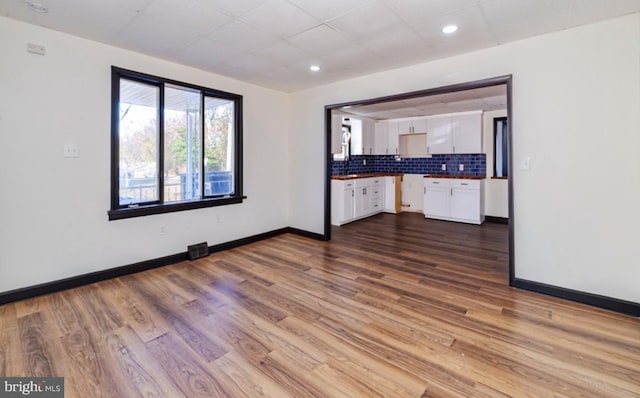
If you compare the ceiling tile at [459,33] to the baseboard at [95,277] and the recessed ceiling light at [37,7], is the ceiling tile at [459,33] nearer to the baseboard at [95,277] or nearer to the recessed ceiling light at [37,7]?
the recessed ceiling light at [37,7]

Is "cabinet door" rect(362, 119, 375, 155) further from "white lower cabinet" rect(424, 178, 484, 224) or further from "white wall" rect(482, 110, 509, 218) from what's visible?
"white wall" rect(482, 110, 509, 218)

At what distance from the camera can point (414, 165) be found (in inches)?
307

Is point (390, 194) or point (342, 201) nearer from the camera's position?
point (342, 201)

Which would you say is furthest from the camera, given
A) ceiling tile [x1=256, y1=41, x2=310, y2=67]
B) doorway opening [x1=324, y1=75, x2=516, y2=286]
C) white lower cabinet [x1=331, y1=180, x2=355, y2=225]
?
white lower cabinet [x1=331, y1=180, x2=355, y2=225]

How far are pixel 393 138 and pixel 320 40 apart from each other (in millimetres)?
4930

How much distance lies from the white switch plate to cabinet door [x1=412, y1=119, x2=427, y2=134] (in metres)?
6.53

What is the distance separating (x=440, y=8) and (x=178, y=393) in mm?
3291

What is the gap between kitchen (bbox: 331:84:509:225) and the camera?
6180mm

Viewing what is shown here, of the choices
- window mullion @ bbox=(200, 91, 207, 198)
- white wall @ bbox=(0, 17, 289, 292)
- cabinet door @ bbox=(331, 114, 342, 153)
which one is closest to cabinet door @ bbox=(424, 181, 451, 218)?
cabinet door @ bbox=(331, 114, 342, 153)

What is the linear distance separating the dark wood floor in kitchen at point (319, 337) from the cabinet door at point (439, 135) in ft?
12.6

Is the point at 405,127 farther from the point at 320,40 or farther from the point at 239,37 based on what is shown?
the point at 239,37

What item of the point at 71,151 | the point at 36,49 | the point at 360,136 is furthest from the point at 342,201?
the point at 36,49

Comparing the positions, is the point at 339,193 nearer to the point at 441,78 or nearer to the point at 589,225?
the point at 441,78

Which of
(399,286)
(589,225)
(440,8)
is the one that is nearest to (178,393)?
(399,286)
